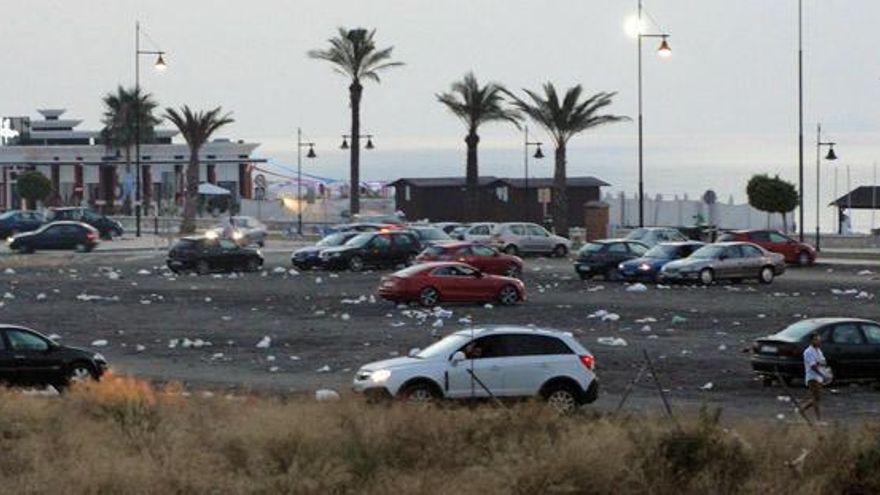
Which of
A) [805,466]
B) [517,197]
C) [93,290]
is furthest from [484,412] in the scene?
[517,197]

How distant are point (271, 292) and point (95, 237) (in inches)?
987

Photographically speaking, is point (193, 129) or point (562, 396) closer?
point (562, 396)

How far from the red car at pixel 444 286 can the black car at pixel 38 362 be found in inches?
636

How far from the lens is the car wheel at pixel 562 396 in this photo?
2711 cm

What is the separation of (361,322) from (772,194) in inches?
1884

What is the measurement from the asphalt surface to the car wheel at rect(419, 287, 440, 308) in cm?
38

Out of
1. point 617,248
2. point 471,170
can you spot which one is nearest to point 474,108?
point 471,170

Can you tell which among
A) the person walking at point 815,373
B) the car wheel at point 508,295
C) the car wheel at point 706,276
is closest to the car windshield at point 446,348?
the person walking at point 815,373

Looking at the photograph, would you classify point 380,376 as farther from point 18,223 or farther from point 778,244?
point 18,223

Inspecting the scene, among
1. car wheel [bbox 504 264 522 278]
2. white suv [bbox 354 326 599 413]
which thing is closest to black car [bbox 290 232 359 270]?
car wheel [bbox 504 264 522 278]

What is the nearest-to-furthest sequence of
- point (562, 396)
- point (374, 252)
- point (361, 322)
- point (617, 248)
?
1. point (562, 396)
2. point (361, 322)
3. point (617, 248)
4. point (374, 252)

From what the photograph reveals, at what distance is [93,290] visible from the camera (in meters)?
53.7

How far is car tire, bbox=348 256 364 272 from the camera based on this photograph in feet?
200

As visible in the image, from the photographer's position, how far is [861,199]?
111188 mm
